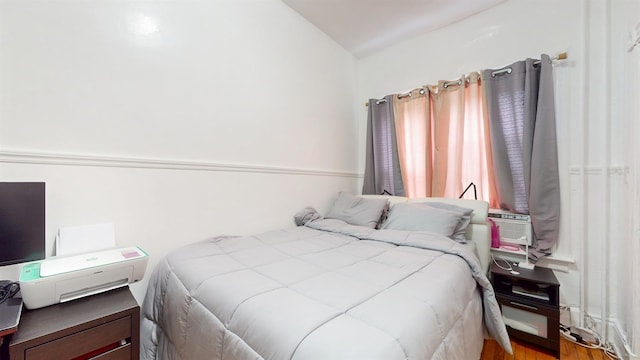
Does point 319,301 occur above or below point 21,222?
below

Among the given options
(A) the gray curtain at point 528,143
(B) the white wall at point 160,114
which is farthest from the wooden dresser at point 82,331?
(A) the gray curtain at point 528,143

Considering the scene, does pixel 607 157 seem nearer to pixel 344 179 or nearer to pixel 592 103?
pixel 592 103

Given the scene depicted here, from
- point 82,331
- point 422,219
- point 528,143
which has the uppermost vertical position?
point 528,143

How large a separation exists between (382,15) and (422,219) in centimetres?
199

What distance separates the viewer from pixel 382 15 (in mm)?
2457

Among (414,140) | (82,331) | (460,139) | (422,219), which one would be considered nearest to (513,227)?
(422,219)

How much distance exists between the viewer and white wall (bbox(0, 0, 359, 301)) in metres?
1.23

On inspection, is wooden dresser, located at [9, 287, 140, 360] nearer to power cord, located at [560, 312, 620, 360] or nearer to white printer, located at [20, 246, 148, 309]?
white printer, located at [20, 246, 148, 309]

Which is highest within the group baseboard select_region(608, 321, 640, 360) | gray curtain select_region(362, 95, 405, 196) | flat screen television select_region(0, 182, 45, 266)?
gray curtain select_region(362, 95, 405, 196)

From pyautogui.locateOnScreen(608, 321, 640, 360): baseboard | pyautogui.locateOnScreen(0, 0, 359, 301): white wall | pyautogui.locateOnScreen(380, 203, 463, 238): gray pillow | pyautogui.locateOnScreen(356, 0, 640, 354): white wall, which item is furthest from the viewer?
pyautogui.locateOnScreen(380, 203, 463, 238): gray pillow

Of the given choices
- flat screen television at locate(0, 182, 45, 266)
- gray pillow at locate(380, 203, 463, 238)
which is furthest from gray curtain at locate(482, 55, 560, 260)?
flat screen television at locate(0, 182, 45, 266)

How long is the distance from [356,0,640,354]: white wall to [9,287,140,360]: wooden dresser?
8.82 ft

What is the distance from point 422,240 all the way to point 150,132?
1895mm

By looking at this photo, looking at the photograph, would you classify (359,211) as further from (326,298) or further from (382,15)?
(382,15)
